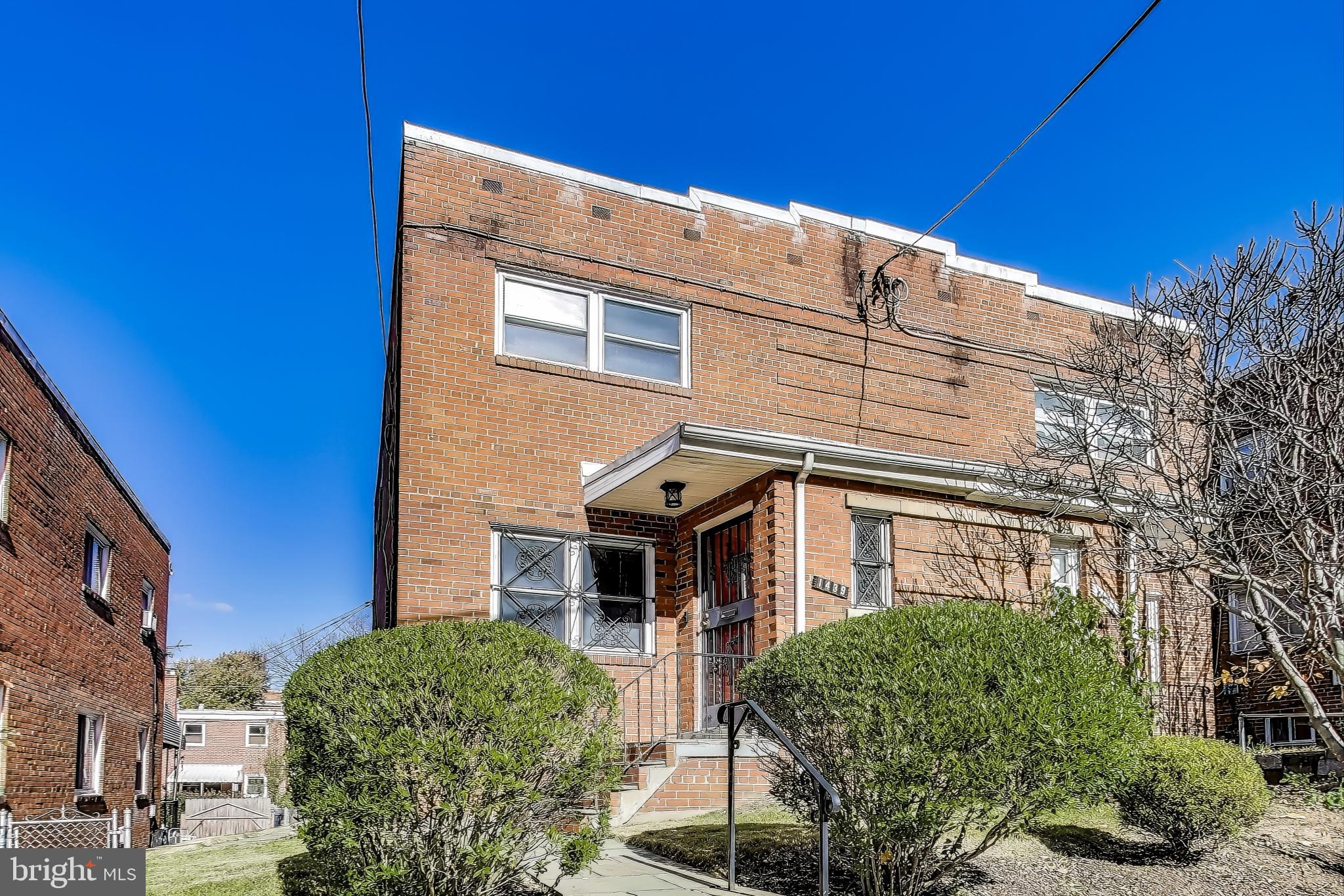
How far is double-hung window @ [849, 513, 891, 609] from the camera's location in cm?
1105

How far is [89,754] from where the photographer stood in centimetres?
1678

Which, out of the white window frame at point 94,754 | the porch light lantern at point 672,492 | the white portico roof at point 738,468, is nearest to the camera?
the white portico roof at point 738,468

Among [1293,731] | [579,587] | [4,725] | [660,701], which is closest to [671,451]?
[579,587]

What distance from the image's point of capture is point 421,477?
11.1m

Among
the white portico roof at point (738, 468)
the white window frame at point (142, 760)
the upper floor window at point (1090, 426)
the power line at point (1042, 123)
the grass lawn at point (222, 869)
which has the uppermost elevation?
the power line at point (1042, 123)

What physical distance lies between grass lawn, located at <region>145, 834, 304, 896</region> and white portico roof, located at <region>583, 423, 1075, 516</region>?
4.55 metres

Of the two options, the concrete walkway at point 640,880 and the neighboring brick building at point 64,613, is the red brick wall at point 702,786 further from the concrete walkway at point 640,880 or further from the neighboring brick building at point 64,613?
the neighboring brick building at point 64,613

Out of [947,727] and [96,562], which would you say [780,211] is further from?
[96,562]

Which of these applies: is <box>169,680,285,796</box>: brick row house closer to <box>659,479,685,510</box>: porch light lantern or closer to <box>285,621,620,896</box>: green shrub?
<box>659,479,685,510</box>: porch light lantern

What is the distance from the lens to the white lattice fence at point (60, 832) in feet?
37.5

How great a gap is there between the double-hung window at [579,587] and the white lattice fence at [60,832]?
486 cm

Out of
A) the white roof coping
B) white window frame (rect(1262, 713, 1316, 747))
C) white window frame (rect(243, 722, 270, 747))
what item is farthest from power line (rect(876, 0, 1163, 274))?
white window frame (rect(243, 722, 270, 747))

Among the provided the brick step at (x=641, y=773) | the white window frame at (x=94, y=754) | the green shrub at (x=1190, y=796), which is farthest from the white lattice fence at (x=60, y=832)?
the green shrub at (x=1190, y=796)

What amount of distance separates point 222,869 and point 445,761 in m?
4.32
